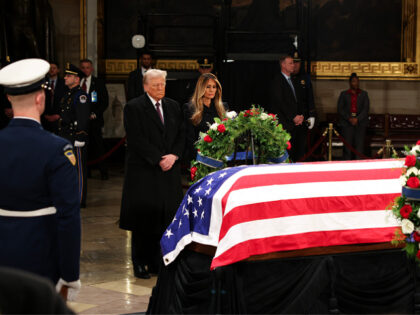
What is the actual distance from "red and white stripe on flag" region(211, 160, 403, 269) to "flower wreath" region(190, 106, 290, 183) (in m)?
0.62

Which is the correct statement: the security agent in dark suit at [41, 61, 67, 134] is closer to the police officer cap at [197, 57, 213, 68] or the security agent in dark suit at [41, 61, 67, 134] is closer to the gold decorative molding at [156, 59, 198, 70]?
the police officer cap at [197, 57, 213, 68]

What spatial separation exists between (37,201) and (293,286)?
2.17m

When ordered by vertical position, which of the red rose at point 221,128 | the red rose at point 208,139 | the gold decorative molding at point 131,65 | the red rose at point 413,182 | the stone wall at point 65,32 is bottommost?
the red rose at point 413,182

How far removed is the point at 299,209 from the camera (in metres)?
4.70

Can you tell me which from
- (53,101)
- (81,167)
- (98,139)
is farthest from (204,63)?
(98,139)

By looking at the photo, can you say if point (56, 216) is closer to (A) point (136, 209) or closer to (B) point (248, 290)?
(B) point (248, 290)

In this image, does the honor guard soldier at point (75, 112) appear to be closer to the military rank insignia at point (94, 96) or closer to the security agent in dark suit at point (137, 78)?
the military rank insignia at point (94, 96)

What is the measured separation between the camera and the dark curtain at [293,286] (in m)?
4.57

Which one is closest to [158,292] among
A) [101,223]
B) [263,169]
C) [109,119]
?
[263,169]

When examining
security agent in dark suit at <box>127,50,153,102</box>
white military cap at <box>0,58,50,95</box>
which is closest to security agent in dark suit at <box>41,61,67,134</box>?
security agent in dark suit at <box>127,50,153,102</box>

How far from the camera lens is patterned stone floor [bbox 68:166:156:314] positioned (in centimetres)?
536

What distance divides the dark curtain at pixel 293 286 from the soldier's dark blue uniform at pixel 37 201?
1578 mm

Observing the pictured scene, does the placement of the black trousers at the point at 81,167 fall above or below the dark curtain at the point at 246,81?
below

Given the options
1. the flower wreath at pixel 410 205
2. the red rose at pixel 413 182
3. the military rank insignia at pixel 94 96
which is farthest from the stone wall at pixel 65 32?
the red rose at pixel 413 182
